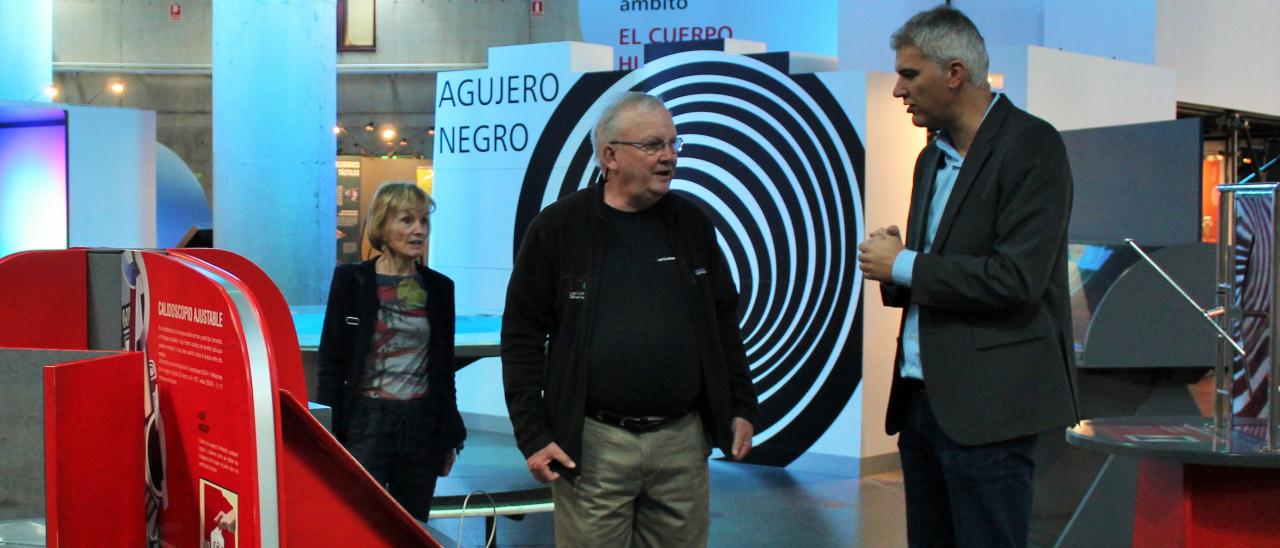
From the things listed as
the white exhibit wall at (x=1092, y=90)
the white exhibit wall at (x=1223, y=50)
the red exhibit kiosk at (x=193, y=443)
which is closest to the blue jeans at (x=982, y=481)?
the red exhibit kiosk at (x=193, y=443)

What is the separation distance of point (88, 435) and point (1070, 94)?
6.47 m

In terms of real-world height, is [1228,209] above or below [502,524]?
above

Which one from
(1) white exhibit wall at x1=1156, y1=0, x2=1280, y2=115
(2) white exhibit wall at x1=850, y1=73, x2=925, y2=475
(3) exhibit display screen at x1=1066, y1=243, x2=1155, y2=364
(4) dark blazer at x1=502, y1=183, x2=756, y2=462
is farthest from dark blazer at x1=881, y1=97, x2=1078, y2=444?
(1) white exhibit wall at x1=1156, y1=0, x2=1280, y2=115

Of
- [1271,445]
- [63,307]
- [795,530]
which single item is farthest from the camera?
[795,530]

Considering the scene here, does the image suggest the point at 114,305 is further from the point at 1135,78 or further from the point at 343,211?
the point at 343,211

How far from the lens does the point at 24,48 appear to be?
8227 mm

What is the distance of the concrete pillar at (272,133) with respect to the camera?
25.3 feet

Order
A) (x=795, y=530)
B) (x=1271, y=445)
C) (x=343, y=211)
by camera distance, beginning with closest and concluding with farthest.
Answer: (x=1271, y=445) → (x=795, y=530) → (x=343, y=211)

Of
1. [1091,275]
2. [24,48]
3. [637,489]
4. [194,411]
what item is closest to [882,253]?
[637,489]

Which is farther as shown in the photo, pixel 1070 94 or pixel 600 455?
pixel 1070 94

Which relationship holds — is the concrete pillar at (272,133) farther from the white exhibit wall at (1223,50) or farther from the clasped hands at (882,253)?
the clasped hands at (882,253)

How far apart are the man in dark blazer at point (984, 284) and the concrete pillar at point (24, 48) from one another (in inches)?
275

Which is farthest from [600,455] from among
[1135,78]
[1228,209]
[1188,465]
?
[1135,78]

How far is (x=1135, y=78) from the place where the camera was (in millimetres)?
7855
